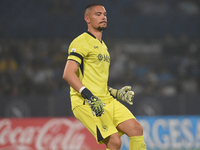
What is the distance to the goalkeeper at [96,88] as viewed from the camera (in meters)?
4.58

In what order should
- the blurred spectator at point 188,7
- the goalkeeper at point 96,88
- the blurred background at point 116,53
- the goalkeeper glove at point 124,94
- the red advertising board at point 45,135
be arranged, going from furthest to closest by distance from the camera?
the blurred spectator at point 188,7
the blurred background at point 116,53
the red advertising board at point 45,135
the goalkeeper glove at point 124,94
the goalkeeper at point 96,88

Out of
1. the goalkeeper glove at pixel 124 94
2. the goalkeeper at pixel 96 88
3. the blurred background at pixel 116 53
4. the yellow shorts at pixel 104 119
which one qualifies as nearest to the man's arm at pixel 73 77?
the goalkeeper at pixel 96 88

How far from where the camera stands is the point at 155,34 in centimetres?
1523

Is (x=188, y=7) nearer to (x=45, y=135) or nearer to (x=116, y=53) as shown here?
(x=116, y=53)

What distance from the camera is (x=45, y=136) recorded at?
10836 millimetres

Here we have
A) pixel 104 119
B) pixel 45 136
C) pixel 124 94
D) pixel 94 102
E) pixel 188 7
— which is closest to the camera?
pixel 94 102

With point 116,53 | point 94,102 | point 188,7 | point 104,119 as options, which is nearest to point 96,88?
point 104,119

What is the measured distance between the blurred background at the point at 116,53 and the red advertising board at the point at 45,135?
3.21 ft

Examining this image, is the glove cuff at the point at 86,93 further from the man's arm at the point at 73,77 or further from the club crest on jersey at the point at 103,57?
the club crest on jersey at the point at 103,57

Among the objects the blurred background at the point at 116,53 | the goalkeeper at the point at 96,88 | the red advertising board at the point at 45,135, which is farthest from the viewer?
the blurred background at the point at 116,53

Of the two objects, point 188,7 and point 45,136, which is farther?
point 188,7

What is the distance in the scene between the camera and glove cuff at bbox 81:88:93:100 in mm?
4363

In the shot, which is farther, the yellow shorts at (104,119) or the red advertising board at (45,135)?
the red advertising board at (45,135)

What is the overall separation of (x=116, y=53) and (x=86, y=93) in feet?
32.0
